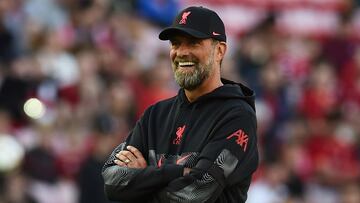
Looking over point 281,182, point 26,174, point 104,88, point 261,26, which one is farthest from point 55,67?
point 261,26

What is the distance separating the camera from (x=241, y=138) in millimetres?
5027

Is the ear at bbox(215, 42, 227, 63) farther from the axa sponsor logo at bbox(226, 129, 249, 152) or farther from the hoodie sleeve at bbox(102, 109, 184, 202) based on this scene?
the hoodie sleeve at bbox(102, 109, 184, 202)

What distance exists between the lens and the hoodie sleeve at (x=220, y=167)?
4.91 meters

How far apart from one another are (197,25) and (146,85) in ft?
21.0

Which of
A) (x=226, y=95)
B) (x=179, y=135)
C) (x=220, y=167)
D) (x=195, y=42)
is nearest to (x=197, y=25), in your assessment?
(x=195, y=42)

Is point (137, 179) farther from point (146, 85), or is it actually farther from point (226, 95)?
point (146, 85)

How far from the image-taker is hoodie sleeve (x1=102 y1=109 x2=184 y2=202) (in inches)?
196

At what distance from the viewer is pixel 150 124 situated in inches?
208

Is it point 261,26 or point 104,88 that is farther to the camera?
point 261,26

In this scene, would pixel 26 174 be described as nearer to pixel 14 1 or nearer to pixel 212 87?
pixel 14 1

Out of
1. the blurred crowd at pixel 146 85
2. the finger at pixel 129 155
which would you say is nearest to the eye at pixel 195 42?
the finger at pixel 129 155

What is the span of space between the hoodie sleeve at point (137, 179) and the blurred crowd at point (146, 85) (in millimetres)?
4477

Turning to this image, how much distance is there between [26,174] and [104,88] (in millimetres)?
1688

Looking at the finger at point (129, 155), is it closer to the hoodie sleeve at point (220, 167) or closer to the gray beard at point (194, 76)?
the hoodie sleeve at point (220, 167)
